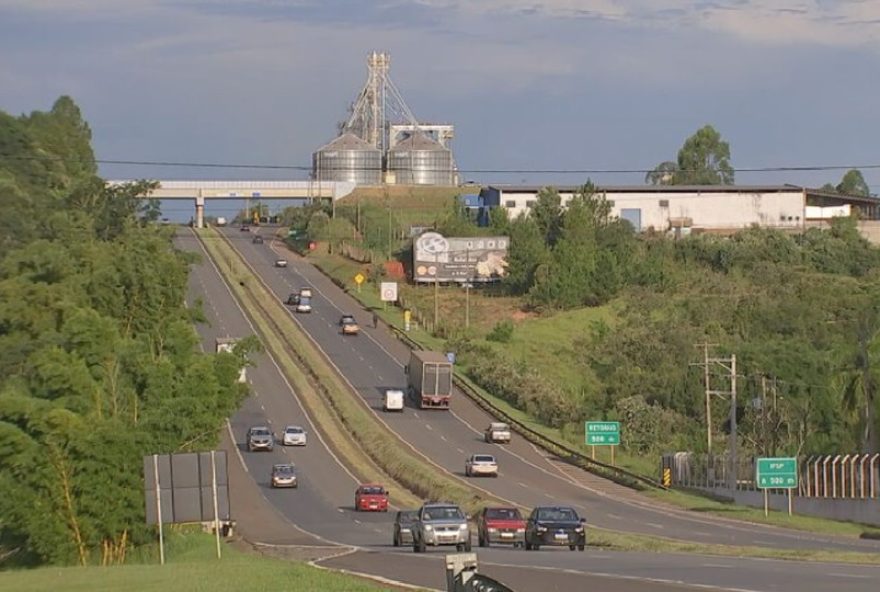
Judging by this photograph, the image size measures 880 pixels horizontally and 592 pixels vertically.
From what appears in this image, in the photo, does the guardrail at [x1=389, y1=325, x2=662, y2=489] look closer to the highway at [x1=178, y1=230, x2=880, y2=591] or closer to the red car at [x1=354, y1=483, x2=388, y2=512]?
the highway at [x1=178, y1=230, x2=880, y2=591]

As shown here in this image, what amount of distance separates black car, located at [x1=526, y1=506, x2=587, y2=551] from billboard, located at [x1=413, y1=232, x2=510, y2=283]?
327 ft

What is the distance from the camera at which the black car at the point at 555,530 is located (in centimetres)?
4616

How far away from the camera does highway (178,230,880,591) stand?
3253cm

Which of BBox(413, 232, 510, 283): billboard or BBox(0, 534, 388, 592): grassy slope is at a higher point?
BBox(413, 232, 510, 283): billboard

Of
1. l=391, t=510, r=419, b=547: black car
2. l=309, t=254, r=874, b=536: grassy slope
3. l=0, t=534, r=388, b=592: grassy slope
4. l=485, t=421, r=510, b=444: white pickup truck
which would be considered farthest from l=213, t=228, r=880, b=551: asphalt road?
l=0, t=534, r=388, b=592: grassy slope

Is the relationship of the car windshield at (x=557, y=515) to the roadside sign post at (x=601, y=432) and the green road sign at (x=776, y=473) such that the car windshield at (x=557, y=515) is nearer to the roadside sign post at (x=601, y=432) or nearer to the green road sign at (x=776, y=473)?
the green road sign at (x=776, y=473)

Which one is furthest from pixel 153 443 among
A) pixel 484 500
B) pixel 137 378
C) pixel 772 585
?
pixel 772 585

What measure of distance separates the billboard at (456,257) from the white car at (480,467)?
221ft

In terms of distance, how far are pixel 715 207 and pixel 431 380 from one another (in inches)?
2965

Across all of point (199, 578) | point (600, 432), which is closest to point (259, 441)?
point (600, 432)

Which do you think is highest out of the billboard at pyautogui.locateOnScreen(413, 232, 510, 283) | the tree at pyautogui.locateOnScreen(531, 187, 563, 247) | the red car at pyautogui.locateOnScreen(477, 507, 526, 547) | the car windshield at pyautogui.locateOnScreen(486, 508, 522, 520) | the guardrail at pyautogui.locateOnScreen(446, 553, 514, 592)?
the tree at pyautogui.locateOnScreen(531, 187, 563, 247)

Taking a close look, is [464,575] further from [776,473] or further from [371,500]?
[776,473]

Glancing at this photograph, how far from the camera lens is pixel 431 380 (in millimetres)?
99625

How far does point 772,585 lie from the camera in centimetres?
2869
